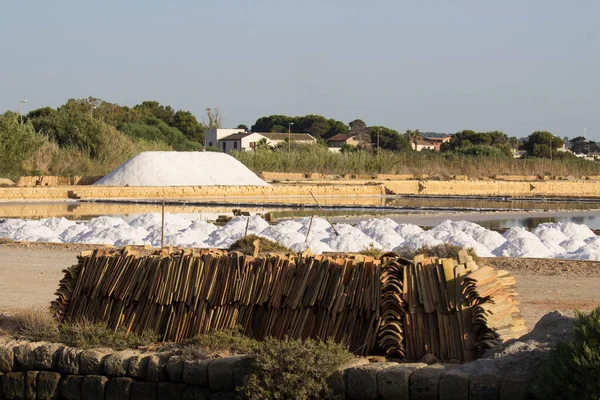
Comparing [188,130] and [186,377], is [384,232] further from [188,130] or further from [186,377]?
[188,130]

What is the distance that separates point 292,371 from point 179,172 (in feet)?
109

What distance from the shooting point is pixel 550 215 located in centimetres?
2650

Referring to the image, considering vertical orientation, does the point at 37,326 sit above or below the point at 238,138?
below

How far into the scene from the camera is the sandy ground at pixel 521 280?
8875 mm

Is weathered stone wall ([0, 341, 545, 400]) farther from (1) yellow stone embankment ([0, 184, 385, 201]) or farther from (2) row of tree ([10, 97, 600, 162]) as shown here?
(2) row of tree ([10, 97, 600, 162])

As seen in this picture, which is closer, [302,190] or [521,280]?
[521,280]

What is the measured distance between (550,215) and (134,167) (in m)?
17.4

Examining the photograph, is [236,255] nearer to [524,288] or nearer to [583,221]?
[524,288]

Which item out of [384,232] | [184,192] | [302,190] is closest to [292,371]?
[384,232]

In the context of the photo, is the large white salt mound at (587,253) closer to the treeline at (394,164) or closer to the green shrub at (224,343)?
the green shrub at (224,343)

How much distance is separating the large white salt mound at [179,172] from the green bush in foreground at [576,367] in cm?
3193

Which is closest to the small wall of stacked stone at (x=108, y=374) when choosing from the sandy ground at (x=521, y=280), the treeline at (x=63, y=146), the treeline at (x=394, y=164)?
→ the sandy ground at (x=521, y=280)

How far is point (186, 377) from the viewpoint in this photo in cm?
577

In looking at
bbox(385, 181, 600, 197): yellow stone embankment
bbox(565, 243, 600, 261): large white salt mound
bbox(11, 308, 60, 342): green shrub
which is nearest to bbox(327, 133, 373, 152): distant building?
bbox(385, 181, 600, 197): yellow stone embankment
